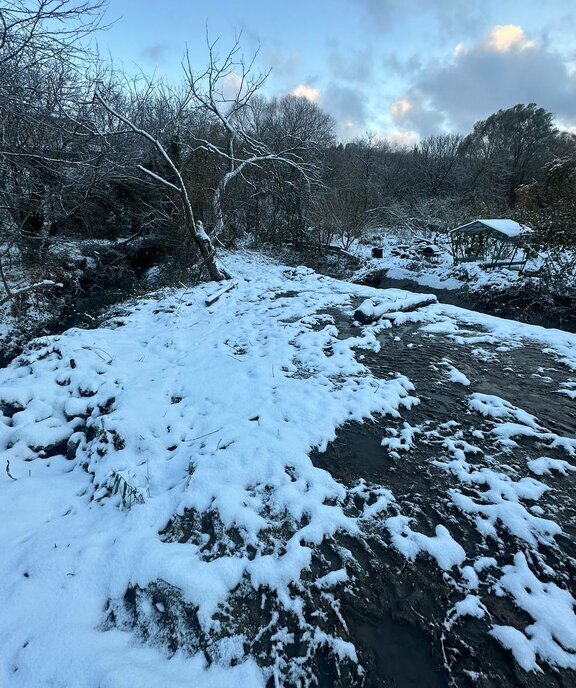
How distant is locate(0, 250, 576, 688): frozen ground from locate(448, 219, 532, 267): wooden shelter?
8.33m

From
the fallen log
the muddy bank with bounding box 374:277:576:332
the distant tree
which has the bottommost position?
the muddy bank with bounding box 374:277:576:332

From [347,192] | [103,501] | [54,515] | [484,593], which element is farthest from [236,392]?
[347,192]

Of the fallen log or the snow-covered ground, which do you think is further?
the snow-covered ground

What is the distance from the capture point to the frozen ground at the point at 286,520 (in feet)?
5.84

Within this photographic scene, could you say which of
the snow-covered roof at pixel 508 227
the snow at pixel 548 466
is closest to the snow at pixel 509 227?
the snow-covered roof at pixel 508 227

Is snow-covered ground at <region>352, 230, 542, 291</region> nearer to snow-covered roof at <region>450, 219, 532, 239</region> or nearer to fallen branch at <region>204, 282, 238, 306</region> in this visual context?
snow-covered roof at <region>450, 219, 532, 239</region>

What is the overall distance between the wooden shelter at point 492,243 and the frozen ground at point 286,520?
8326mm

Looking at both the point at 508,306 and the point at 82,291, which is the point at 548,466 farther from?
the point at 82,291

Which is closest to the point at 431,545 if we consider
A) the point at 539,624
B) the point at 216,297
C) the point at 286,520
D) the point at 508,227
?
the point at 539,624

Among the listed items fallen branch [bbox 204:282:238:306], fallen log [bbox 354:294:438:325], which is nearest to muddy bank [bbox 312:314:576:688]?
fallen log [bbox 354:294:438:325]

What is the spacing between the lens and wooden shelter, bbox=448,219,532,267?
37.1 feet

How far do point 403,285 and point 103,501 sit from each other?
11679 millimetres

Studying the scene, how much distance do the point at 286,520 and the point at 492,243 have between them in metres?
14.8

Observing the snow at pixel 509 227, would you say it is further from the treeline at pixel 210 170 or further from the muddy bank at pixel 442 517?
the muddy bank at pixel 442 517
